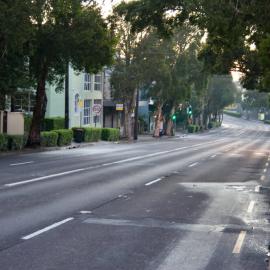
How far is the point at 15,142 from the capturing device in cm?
3434

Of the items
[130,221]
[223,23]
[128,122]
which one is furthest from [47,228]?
[128,122]

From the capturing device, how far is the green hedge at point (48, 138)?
39031mm

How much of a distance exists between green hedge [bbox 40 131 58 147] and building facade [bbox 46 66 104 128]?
13.8 m

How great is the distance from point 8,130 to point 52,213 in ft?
81.5

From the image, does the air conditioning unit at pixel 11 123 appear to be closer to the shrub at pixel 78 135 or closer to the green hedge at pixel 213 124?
the shrub at pixel 78 135

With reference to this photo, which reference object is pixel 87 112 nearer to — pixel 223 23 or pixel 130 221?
pixel 223 23

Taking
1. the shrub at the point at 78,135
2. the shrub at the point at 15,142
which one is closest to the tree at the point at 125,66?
the shrub at the point at 78,135

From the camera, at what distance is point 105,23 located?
3422 centimetres

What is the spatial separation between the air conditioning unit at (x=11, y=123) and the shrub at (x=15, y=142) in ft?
5.75

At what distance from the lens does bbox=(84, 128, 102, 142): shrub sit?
50.0 metres

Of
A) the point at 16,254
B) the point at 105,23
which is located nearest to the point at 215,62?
the point at 105,23

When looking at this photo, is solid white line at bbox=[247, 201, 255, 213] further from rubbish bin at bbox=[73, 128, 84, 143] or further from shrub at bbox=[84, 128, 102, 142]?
shrub at bbox=[84, 128, 102, 142]

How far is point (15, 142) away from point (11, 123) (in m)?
2.73

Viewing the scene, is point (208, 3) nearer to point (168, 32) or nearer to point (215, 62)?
point (168, 32)
